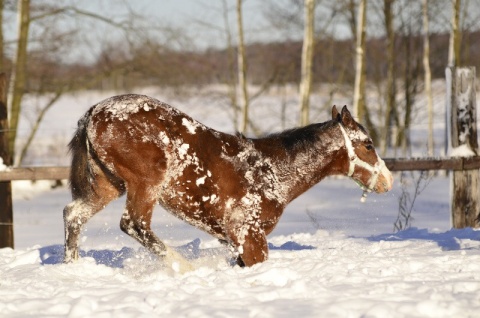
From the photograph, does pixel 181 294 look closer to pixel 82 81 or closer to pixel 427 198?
pixel 427 198

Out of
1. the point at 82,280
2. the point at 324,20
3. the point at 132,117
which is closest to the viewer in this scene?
the point at 82,280

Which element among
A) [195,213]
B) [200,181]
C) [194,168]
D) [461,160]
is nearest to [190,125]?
[194,168]

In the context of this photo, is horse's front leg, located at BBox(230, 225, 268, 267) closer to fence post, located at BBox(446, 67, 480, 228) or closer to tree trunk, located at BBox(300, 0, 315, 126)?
fence post, located at BBox(446, 67, 480, 228)

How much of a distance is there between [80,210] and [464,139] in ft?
14.2

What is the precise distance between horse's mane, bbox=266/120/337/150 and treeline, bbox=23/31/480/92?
34.1 feet

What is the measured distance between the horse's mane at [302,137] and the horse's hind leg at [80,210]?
4.66 feet

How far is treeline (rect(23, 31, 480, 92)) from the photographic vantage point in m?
16.3

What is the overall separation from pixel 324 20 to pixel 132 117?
1903 cm

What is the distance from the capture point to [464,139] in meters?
7.86

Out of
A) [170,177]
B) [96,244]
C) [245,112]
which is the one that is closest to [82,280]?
[170,177]

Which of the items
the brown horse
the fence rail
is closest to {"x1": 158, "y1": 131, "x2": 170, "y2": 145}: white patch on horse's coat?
the brown horse

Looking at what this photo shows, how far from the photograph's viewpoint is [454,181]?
7918mm

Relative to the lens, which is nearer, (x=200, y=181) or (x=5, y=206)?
(x=200, y=181)

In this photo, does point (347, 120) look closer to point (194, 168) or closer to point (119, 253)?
point (194, 168)
